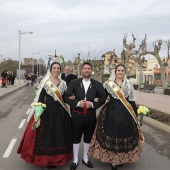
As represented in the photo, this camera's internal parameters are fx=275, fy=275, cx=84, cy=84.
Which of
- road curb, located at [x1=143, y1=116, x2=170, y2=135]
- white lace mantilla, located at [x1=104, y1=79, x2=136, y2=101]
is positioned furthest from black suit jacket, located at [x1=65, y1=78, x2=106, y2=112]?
road curb, located at [x1=143, y1=116, x2=170, y2=135]

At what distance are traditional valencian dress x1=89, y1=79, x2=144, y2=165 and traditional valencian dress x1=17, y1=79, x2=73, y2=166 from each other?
0.50 metres

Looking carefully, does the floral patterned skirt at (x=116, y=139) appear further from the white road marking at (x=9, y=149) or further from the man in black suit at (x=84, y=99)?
the white road marking at (x=9, y=149)

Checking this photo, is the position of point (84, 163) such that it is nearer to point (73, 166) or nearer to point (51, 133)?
point (73, 166)

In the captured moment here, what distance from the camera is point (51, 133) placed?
4.40m

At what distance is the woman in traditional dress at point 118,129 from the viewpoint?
436 centimetres

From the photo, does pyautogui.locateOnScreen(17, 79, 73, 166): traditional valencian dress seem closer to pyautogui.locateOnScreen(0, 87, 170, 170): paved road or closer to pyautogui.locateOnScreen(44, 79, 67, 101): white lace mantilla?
pyautogui.locateOnScreen(44, 79, 67, 101): white lace mantilla

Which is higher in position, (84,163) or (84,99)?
(84,99)

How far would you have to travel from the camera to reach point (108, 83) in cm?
460

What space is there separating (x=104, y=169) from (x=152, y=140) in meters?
2.59

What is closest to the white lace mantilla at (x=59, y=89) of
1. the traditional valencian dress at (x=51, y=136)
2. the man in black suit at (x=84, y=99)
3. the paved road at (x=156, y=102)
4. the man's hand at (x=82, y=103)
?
the traditional valencian dress at (x=51, y=136)

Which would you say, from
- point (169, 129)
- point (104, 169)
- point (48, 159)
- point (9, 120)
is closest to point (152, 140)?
point (169, 129)

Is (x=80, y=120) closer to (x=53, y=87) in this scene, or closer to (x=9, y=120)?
(x=53, y=87)

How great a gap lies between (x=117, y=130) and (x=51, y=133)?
1.06m

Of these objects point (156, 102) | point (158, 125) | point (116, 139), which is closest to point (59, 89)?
point (116, 139)
